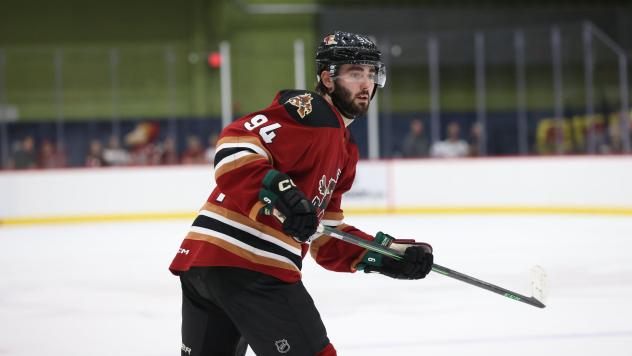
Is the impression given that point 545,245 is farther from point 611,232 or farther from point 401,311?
point 401,311

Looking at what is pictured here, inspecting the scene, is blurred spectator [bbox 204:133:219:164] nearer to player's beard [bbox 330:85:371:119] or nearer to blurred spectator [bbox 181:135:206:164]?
blurred spectator [bbox 181:135:206:164]

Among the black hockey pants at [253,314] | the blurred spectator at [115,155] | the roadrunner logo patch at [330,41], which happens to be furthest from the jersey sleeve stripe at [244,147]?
the blurred spectator at [115,155]

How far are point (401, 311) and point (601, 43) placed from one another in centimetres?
783

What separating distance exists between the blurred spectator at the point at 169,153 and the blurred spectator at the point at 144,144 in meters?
0.06

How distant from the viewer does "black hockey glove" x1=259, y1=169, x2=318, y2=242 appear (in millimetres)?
1773

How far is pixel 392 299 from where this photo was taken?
443 cm

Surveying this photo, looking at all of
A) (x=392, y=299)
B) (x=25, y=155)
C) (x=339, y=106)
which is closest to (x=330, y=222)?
(x=339, y=106)

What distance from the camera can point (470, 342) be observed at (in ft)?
11.2

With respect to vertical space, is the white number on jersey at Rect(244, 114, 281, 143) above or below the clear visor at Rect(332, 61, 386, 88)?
below

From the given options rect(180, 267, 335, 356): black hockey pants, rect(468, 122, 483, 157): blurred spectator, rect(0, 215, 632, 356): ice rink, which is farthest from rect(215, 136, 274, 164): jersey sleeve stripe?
rect(468, 122, 483, 157): blurred spectator

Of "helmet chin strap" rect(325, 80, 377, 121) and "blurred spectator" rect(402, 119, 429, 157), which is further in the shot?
"blurred spectator" rect(402, 119, 429, 157)

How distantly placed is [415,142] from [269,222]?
8.61 meters

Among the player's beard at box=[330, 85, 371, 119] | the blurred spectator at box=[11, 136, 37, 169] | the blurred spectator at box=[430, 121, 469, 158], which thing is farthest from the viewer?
the blurred spectator at box=[11, 136, 37, 169]

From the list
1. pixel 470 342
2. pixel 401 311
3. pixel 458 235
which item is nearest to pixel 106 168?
pixel 458 235
